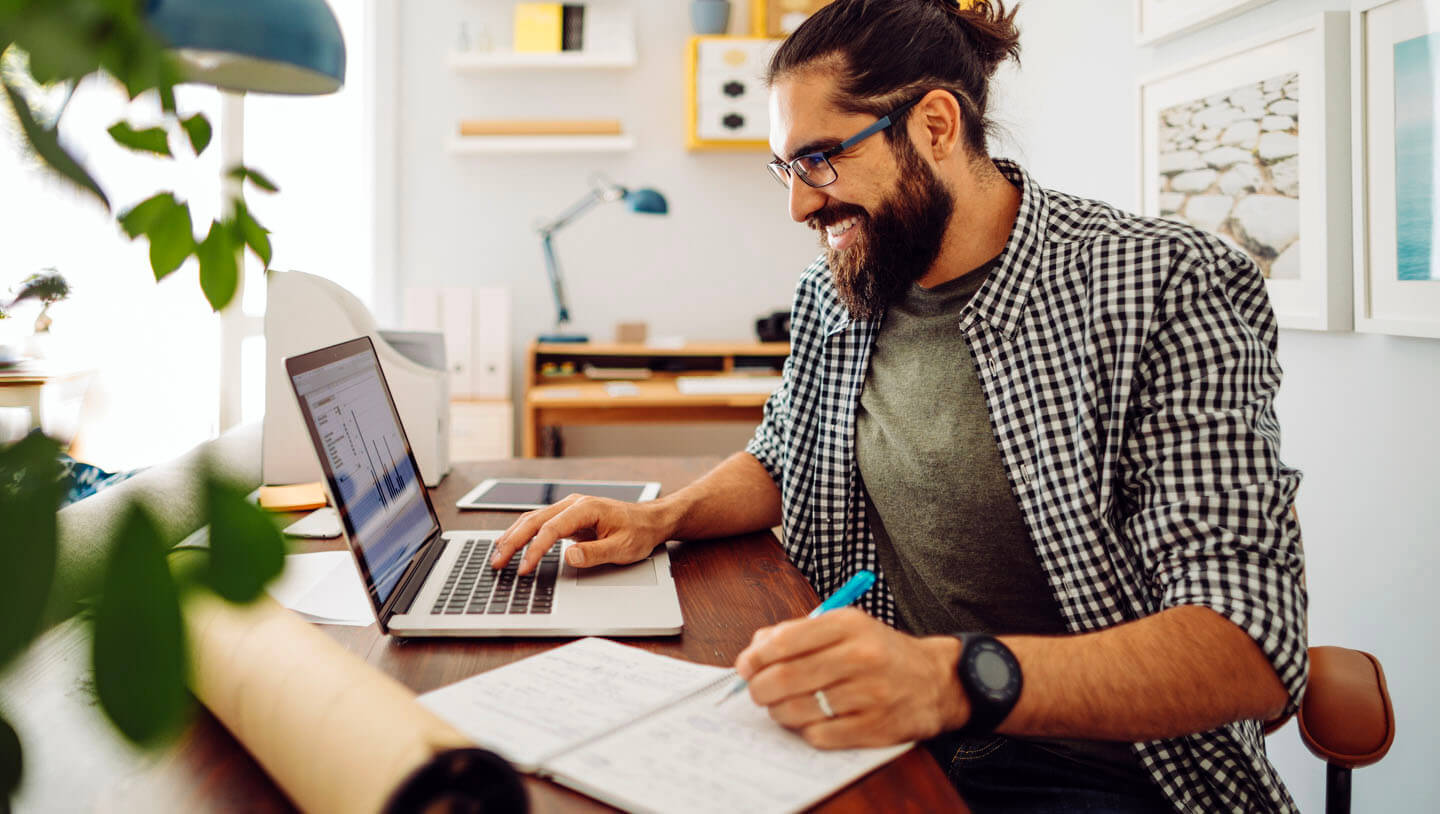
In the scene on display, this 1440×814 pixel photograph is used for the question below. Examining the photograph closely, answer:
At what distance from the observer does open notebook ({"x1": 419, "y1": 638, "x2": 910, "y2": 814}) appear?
58 centimetres

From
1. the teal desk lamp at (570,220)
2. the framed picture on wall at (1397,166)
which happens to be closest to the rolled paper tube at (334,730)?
the framed picture on wall at (1397,166)

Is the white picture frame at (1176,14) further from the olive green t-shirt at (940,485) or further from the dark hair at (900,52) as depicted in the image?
the olive green t-shirt at (940,485)

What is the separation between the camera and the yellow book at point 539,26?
3.55 m

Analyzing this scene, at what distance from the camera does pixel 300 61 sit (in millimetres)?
811

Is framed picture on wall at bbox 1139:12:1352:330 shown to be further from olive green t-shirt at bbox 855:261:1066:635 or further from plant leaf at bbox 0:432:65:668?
plant leaf at bbox 0:432:65:668

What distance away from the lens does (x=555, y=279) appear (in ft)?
11.9

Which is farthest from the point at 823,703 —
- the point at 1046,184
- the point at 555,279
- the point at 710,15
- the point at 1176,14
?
the point at 710,15

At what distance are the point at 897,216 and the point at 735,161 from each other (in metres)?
2.70

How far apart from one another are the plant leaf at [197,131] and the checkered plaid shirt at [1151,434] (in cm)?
79

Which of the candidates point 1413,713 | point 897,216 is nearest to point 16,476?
point 897,216

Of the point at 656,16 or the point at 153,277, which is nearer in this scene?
the point at 153,277

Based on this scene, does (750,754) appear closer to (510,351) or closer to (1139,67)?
(1139,67)

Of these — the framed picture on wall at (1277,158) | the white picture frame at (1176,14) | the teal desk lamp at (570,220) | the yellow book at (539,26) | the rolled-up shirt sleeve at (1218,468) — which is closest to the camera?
the rolled-up shirt sleeve at (1218,468)

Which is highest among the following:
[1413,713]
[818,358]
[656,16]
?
[656,16]
